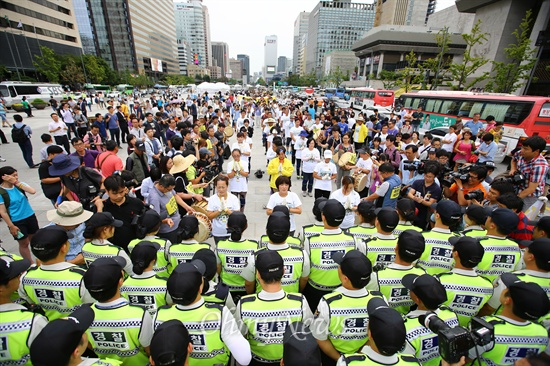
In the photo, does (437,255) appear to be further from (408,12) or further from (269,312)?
(408,12)

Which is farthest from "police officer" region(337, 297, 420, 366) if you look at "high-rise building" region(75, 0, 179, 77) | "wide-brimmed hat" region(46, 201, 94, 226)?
"high-rise building" region(75, 0, 179, 77)

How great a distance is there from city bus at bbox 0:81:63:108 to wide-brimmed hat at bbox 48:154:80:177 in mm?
33819

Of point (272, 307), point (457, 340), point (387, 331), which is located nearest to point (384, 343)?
point (387, 331)

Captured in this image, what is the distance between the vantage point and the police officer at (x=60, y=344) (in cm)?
142

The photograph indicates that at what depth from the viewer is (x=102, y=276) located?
1.98m

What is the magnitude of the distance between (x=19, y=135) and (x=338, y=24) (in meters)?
134

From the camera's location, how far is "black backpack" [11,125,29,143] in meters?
9.05

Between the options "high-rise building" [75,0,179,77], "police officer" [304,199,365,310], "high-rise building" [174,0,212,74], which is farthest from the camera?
"high-rise building" [174,0,212,74]

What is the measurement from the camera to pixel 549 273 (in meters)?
2.62

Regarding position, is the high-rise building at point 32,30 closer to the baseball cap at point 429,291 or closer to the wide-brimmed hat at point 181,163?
the wide-brimmed hat at point 181,163

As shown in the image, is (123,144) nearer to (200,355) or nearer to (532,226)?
(200,355)

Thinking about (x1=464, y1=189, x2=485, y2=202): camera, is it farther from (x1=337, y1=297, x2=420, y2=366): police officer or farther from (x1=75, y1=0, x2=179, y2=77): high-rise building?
(x1=75, y1=0, x2=179, y2=77): high-rise building

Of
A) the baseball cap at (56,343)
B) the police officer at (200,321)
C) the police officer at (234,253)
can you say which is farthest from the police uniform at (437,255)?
the baseball cap at (56,343)

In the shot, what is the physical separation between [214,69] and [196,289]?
204 metres
